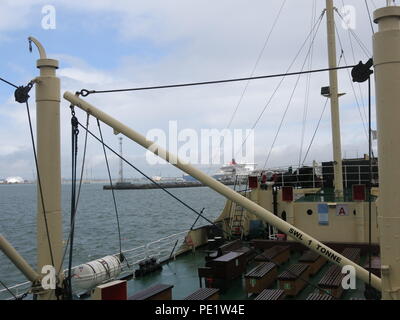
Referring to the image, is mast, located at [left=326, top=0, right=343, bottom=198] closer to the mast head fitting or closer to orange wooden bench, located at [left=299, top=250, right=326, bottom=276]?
orange wooden bench, located at [left=299, top=250, right=326, bottom=276]

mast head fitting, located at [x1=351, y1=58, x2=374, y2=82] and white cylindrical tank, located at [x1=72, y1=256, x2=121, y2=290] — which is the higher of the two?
mast head fitting, located at [x1=351, y1=58, x2=374, y2=82]

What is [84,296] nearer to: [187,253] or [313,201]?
[187,253]

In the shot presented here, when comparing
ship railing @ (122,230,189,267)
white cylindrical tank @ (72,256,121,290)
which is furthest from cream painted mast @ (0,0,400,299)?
ship railing @ (122,230,189,267)

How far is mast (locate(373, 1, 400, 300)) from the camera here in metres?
4.23

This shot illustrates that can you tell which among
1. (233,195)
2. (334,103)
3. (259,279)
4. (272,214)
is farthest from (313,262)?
(334,103)

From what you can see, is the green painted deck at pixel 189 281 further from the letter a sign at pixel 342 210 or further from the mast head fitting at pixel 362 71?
the mast head fitting at pixel 362 71

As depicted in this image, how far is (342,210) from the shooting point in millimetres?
14391

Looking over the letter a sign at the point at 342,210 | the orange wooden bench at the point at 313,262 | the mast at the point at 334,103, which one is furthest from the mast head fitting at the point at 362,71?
the mast at the point at 334,103

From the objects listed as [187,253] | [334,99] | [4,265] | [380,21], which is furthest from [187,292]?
[4,265]

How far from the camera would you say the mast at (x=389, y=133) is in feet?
13.9

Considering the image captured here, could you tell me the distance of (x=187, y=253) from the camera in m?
15.6

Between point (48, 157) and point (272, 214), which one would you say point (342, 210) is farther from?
point (48, 157)

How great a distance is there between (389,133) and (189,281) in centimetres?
867

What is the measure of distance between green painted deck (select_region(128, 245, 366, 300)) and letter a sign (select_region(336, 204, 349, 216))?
1900mm
